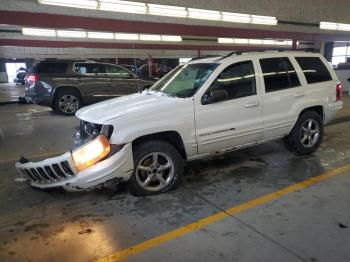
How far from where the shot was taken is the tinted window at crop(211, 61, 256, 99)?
14.0ft

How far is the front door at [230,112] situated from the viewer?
4.07m

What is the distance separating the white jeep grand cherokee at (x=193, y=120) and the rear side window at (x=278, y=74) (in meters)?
0.02

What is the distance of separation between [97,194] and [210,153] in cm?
158

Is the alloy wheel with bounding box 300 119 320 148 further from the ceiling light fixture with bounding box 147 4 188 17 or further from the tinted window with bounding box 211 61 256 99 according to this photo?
the ceiling light fixture with bounding box 147 4 188 17

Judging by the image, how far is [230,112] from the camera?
425 cm

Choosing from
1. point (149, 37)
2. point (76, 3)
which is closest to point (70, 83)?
point (76, 3)

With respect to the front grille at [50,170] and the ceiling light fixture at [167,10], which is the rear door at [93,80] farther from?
the front grille at [50,170]

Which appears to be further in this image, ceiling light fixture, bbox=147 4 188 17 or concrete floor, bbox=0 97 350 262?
ceiling light fixture, bbox=147 4 188 17

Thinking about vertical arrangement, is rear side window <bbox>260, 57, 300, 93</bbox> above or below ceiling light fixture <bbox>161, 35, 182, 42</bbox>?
below

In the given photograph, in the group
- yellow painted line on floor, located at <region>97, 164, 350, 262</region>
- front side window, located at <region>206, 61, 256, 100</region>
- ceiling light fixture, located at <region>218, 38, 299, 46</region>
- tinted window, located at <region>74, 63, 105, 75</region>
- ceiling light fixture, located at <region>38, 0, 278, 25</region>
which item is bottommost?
yellow painted line on floor, located at <region>97, 164, 350, 262</region>

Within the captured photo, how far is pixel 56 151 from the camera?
6.04 meters

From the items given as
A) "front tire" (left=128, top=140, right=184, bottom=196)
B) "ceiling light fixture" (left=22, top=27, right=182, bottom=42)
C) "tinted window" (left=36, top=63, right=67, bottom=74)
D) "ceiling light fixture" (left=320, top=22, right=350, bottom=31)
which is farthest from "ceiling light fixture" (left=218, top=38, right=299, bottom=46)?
"front tire" (left=128, top=140, right=184, bottom=196)

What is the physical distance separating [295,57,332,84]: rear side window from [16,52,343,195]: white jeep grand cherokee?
2cm

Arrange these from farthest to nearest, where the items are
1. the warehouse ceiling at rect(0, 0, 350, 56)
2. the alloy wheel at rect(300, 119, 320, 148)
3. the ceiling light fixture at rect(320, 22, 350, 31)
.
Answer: the ceiling light fixture at rect(320, 22, 350, 31)
the warehouse ceiling at rect(0, 0, 350, 56)
the alloy wheel at rect(300, 119, 320, 148)
